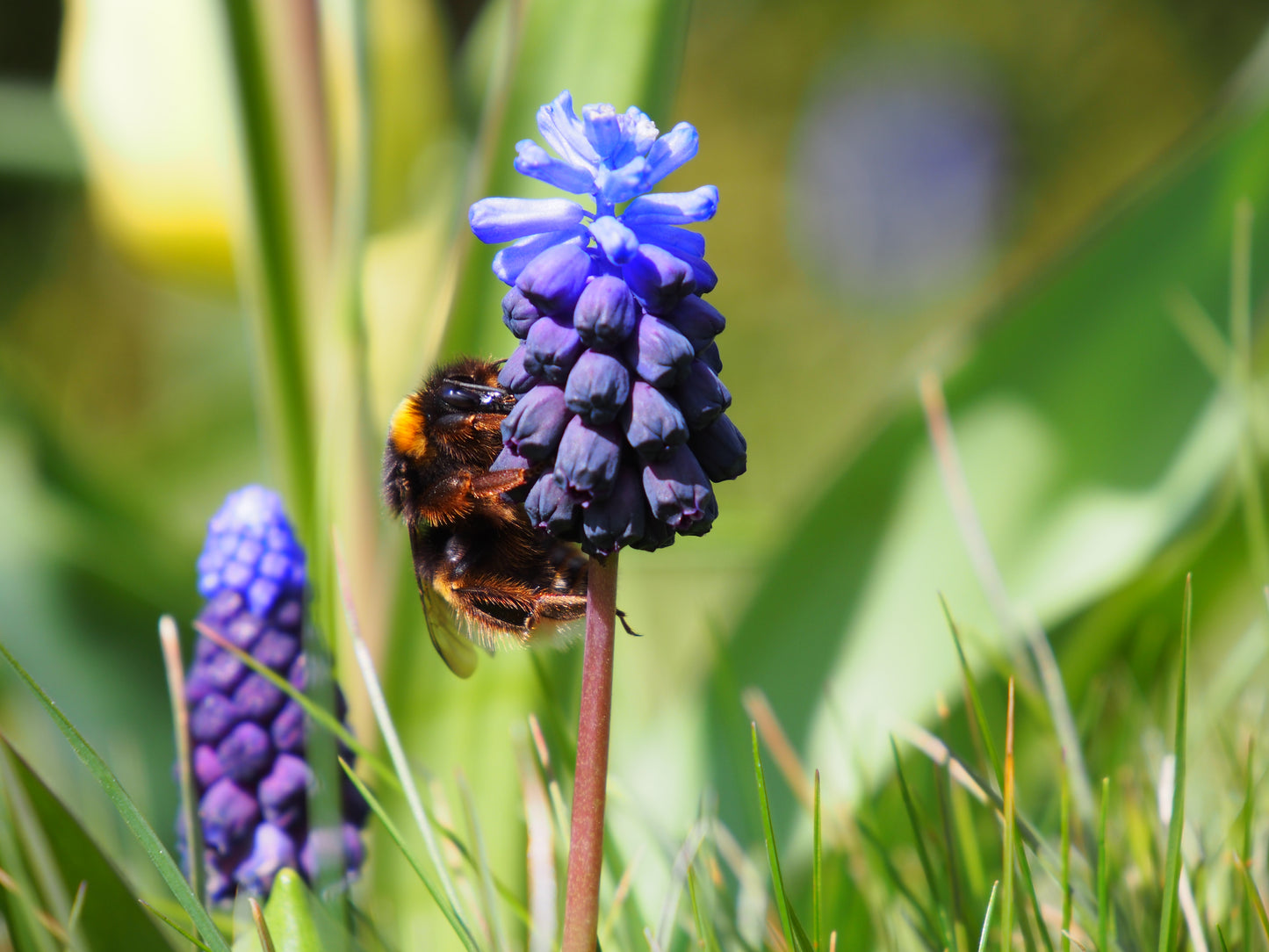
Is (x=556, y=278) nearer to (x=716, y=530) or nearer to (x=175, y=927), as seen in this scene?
(x=175, y=927)

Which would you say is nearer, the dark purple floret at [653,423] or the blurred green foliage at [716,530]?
the dark purple floret at [653,423]

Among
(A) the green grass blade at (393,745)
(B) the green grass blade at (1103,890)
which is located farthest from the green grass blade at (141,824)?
(B) the green grass blade at (1103,890)

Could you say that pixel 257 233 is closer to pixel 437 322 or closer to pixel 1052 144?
pixel 437 322

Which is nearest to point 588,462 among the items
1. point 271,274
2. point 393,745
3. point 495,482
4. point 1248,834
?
point 495,482

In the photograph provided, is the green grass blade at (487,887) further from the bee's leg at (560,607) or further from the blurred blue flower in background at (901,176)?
the blurred blue flower in background at (901,176)

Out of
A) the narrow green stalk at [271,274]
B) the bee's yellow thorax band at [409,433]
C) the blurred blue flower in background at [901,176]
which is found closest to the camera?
the bee's yellow thorax band at [409,433]

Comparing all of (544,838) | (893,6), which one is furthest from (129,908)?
(893,6)
